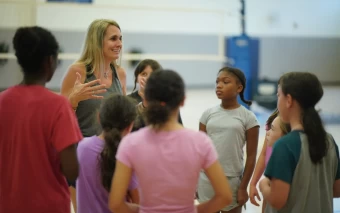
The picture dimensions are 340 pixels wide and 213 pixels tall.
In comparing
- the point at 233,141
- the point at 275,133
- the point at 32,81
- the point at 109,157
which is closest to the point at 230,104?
the point at 233,141

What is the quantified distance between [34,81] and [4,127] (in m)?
0.20

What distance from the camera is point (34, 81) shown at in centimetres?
176

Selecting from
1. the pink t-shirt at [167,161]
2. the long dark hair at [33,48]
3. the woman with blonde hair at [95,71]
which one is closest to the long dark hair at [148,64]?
the woman with blonde hair at [95,71]

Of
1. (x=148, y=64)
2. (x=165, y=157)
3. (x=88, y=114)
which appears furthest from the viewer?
(x=148, y=64)

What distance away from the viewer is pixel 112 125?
1.92 meters

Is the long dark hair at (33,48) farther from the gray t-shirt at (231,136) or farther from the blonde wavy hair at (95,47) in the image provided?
the gray t-shirt at (231,136)

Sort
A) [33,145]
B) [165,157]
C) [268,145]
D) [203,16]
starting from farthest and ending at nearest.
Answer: [203,16]
[268,145]
[33,145]
[165,157]

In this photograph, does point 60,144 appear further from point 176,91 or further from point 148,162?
point 176,91

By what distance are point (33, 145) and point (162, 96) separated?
505 mm

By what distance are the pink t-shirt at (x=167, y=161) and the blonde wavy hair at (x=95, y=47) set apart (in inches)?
45.8

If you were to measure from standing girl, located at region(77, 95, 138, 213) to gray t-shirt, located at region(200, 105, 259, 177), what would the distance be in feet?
2.57

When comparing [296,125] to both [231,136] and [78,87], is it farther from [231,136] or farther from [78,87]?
[78,87]

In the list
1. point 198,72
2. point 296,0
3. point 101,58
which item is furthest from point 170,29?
point 101,58

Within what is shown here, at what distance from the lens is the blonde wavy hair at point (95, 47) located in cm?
272
